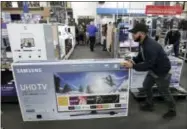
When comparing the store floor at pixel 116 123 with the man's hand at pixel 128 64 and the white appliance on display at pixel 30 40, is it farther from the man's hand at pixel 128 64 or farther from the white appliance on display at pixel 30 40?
the white appliance on display at pixel 30 40

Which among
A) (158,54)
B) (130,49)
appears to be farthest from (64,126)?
(130,49)

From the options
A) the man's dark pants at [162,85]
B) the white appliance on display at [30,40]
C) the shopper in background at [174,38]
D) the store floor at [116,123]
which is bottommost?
the store floor at [116,123]

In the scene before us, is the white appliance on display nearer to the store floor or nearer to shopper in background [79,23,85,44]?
the store floor

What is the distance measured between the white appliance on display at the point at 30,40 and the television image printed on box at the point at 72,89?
1006 millimetres

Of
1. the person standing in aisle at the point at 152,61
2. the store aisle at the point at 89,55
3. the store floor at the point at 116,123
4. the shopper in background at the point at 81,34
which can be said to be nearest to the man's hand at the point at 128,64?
the person standing in aisle at the point at 152,61

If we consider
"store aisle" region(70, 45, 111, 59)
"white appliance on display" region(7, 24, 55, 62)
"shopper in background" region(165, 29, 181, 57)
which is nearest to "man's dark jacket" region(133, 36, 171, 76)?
"white appliance on display" region(7, 24, 55, 62)

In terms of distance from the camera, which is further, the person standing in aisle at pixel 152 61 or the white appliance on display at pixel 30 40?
the white appliance on display at pixel 30 40

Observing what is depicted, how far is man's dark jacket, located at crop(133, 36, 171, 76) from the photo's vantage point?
254 centimetres

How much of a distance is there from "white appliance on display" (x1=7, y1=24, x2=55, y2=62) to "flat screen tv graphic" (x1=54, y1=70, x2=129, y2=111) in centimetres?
114

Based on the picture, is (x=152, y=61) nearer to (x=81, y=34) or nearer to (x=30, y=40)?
(x=30, y=40)

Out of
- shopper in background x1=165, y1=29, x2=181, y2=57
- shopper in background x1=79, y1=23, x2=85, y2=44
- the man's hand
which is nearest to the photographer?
the man's hand

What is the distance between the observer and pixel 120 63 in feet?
8.24

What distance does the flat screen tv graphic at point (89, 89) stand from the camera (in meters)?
2.59

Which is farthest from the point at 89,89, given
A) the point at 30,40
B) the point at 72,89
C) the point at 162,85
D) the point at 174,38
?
the point at 174,38
